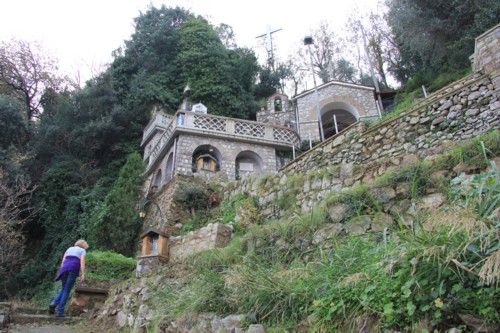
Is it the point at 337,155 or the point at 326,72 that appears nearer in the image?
the point at 337,155

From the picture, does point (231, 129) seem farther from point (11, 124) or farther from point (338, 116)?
point (11, 124)

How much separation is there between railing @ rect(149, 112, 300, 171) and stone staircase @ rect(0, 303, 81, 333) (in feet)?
29.5

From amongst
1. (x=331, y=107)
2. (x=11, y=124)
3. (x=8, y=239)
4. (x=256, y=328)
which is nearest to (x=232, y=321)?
(x=256, y=328)

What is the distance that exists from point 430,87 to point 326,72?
13.5 metres

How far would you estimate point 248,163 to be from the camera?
15.6 metres

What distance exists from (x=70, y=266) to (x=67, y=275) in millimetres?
189

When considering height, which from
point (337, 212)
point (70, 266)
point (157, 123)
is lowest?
point (70, 266)

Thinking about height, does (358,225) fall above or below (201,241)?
below

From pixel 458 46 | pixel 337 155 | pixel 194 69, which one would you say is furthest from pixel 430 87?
pixel 194 69

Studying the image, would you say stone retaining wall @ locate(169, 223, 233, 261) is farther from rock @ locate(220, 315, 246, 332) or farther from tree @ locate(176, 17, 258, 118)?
tree @ locate(176, 17, 258, 118)

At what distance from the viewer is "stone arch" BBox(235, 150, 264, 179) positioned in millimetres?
15344

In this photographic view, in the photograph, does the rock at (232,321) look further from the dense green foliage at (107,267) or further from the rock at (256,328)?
the dense green foliage at (107,267)

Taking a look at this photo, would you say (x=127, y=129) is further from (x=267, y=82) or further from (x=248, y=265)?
(x=248, y=265)

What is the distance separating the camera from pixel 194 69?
22.8 metres
